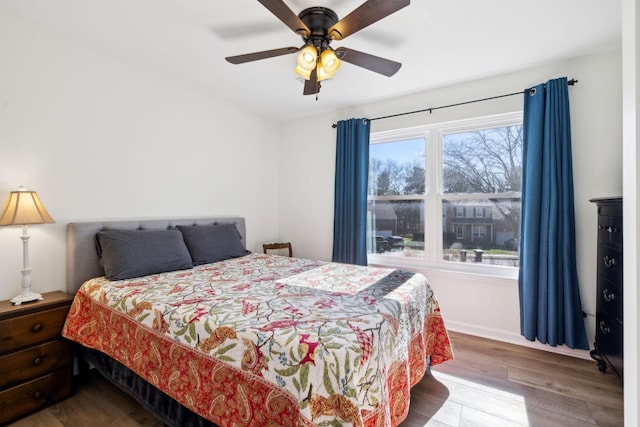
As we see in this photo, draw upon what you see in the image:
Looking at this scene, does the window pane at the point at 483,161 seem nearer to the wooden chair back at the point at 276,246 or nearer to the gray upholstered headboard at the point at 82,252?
the wooden chair back at the point at 276,246

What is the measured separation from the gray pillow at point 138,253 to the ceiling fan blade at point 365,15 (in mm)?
1978

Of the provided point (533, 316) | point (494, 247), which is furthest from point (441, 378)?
point (494, 247)

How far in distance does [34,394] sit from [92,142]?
1739 mm

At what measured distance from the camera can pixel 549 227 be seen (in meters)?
2.39

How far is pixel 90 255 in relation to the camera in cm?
216

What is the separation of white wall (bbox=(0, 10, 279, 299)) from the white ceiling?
20 centimetres

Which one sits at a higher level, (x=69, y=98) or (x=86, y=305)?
(x=69, y=98)

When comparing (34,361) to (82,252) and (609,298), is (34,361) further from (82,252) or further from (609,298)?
(609,298)

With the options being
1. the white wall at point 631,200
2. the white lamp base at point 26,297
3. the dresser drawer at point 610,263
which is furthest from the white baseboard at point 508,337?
the white lamp base at point 26,297

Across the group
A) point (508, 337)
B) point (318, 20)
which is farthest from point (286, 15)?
point (508, 337)

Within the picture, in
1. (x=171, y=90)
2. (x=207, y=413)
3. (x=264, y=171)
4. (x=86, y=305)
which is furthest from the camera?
(x=264, y=171)

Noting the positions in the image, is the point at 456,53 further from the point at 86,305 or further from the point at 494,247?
the point at 86,305

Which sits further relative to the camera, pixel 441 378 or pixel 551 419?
pixel 441 378

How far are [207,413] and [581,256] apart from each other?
9.64 feet
